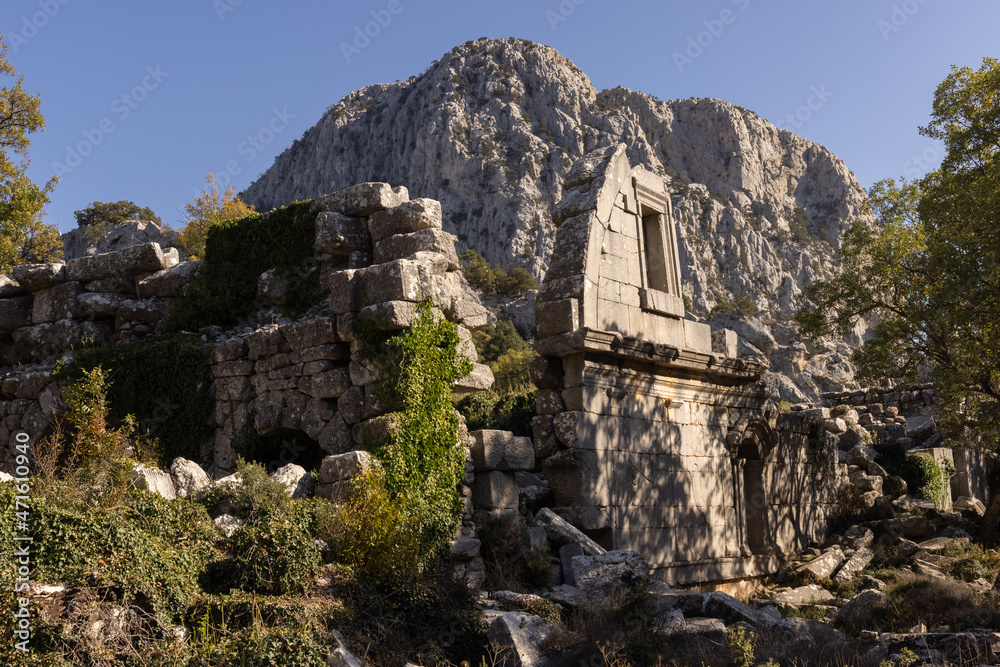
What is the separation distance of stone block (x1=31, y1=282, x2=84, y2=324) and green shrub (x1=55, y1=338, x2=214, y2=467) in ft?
3.99

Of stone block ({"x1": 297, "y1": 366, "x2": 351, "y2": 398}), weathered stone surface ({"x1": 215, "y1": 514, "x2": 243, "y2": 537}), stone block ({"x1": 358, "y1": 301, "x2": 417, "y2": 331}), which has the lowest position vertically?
weathered stone surface ({"x1": 215, "y1": 514, "x2": 243, "y2": 537})

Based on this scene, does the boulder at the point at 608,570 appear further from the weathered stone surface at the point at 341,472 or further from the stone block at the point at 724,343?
the stone block at the point at 724,343

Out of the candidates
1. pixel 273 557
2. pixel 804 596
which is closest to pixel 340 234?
pixel 273 557

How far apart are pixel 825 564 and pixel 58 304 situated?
1227 centimetres

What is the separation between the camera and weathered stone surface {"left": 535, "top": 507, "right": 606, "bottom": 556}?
8.85 metres

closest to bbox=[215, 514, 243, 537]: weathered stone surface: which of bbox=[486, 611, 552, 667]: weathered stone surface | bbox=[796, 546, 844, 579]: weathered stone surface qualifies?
bbox=[486, 611, 552, 667]: weathered stone surface

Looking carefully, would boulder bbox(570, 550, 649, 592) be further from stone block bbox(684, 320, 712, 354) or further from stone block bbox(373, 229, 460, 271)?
stone block bbox(684, 320, 712, 354)

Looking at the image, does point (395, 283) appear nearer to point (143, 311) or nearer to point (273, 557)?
point (273, 557)

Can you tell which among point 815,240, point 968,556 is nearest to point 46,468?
point 968,556

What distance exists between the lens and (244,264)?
36.6 ft

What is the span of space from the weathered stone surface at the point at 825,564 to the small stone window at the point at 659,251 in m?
4.58

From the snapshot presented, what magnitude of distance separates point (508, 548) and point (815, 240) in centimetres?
7099

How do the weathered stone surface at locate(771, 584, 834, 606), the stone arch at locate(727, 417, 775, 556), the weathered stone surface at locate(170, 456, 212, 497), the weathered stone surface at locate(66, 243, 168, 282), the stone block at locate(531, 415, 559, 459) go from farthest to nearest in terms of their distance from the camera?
1. the stone arch at locate(727, 417, 775, 556)
2. the weathered stone surface at locate(66, 243, 168, 282)
3. the weathered stone surface at locate(771, 584, 834, 606)
4. the stone block at locate(531, 415, 559, 459)
5. the weathered stone surface at locate(170, 456, 212, 497)

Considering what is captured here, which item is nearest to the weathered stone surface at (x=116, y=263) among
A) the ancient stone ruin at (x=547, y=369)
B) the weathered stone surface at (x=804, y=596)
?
the ancient stone ruin at (x=547, y=369)
